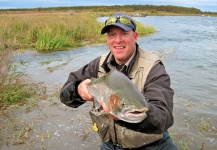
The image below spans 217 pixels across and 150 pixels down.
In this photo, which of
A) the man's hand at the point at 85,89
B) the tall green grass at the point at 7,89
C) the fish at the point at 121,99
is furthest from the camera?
the tall green grass at the point at 7,89

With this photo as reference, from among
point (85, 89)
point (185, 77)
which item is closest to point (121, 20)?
point (85, 89)

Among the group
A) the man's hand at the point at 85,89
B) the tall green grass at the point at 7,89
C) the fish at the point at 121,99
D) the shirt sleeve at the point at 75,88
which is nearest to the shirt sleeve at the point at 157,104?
the fish at the point at 121,99

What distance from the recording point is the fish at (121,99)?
192cm

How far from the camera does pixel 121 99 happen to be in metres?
1.99

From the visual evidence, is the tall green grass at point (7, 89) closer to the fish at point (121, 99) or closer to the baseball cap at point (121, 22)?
the baseball cap at point (121, 22)

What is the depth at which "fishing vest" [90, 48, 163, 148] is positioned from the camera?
3.15 m

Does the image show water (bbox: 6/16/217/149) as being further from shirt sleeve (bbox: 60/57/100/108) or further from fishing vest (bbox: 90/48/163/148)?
fishing vest (bbox: 90/48/163/148)

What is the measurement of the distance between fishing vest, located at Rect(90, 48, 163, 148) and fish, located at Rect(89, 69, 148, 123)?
79 cm

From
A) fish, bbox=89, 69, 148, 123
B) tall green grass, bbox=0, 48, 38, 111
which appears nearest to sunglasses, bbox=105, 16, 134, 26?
fish, bbox=89, 69, 148, 123

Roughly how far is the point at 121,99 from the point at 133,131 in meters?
1.22

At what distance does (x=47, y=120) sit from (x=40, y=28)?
507 inches

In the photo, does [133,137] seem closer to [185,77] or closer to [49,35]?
[185,77]

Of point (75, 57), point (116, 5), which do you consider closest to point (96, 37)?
point (75, 57)

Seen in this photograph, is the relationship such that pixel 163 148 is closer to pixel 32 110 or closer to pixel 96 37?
pixel 32 110
